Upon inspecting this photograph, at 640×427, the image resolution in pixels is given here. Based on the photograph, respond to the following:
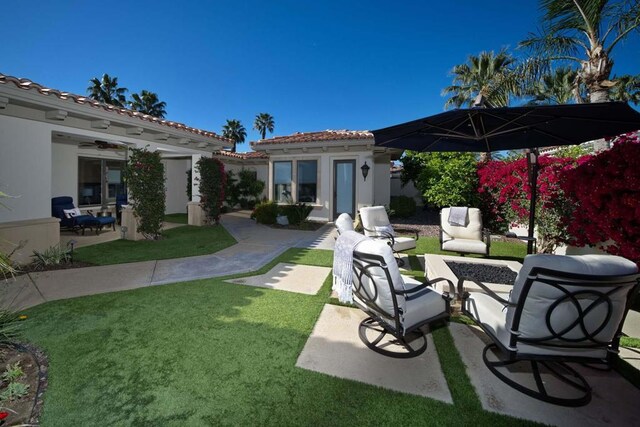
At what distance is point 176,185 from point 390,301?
15.8 m

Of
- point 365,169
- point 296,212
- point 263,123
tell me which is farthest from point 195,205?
point 263,123

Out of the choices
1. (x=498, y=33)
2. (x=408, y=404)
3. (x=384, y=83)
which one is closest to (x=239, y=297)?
(x=408, y=404)

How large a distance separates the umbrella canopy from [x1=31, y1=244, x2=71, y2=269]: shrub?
7172mm

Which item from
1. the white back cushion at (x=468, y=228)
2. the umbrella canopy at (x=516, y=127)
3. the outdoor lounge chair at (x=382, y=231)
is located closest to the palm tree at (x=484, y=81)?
the white back cushion at (x=468, y=228)

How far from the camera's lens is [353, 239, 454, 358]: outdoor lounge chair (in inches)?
101

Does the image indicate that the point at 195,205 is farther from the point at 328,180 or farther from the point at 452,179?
the point at 452,179

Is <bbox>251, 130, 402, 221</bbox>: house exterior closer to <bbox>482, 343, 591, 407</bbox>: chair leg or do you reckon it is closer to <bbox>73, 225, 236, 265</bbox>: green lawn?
<bbox>73, 225, 236, 265</bbox>: green lawn

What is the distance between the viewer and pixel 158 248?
23.9ft

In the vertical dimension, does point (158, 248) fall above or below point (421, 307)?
below

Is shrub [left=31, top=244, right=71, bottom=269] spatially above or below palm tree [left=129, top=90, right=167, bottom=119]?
below

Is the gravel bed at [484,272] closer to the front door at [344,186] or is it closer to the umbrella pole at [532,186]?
the umbrella pole at [532,186]

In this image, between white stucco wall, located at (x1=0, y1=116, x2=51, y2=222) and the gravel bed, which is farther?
white stucco wall, located at (x1=0, y1=116, x2=51, y2=222)

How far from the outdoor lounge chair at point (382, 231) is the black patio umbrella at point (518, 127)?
6.76 feet

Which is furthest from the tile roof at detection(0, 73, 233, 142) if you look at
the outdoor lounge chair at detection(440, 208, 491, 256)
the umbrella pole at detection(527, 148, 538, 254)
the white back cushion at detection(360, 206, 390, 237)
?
the umbrella pole at detection(527, 148, 538, 254)
